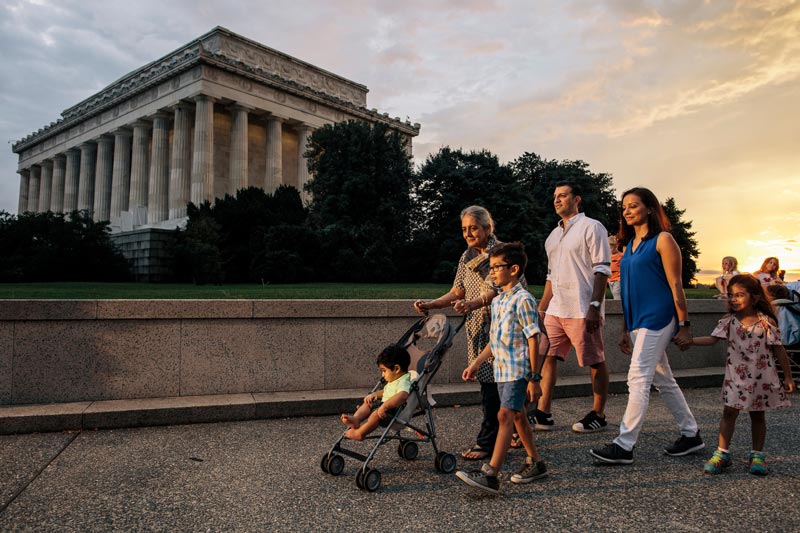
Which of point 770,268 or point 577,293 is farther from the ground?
point 770,268

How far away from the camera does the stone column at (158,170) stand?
168ft

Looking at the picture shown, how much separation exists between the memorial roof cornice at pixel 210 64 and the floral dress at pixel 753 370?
4830cm

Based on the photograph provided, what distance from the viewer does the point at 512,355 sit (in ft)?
14.2

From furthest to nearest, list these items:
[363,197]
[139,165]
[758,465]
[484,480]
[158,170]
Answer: [139,165] < [158,170] < [363,197] < [758,465] < [484,480]

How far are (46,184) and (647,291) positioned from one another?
80999 mm

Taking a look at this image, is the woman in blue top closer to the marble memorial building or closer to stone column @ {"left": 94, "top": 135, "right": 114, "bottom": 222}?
the marble memorial building

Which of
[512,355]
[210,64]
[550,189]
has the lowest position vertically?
[512,355]

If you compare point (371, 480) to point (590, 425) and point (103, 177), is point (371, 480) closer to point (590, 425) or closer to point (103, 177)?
point (590, 425)

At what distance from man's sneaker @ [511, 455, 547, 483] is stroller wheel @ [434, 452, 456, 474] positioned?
527 millimetres

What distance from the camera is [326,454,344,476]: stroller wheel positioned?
4.58 meters

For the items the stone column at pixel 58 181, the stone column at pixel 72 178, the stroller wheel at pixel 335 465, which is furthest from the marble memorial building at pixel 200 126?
the stroller wheel at pixel 335 465

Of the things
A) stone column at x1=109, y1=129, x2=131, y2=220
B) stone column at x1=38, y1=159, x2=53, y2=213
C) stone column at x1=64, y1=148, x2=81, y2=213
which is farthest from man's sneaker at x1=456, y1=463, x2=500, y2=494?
stone column at x1=38, y1=159, x2=53, y2=213

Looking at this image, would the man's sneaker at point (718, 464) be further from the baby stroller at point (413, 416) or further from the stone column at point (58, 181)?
the stone column at point (58, 181)

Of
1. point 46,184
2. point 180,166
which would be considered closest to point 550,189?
point 180,166
